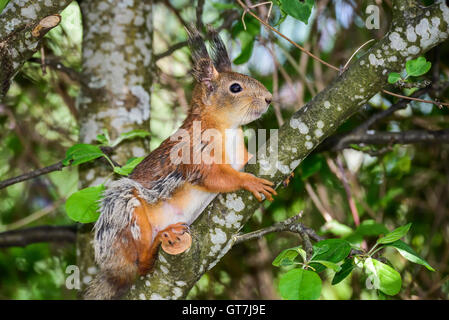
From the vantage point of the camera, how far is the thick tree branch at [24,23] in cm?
202

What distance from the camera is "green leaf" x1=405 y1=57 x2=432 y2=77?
1.68m

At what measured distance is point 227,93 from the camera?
2.39 m

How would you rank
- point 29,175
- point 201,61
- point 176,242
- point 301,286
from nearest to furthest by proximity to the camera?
point 301,286
point 176,242
point 201,61
point 29,175

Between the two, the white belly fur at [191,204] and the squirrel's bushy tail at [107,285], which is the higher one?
the white belly fur at [191,204]

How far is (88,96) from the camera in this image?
2.91 m

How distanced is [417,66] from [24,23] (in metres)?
1.68

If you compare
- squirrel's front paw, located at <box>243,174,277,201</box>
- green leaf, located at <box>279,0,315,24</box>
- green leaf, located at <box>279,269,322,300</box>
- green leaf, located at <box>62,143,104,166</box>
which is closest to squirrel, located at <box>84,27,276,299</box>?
squirrel's front paw, located at <box>243,174,277,201</box>

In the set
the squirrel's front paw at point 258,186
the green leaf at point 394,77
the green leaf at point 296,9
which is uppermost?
the green leaf at point 296,9

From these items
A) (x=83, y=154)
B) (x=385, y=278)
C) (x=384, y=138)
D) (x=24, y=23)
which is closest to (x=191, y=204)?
(x=83, y=154)

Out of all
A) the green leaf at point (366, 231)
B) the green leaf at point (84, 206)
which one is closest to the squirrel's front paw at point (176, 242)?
A: the green leaf at point (84, 206)

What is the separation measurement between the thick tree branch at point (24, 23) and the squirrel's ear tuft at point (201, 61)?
619mm

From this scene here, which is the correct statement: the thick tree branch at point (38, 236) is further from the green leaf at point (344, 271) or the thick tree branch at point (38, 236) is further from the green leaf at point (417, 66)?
the green leaf at point (417, 66)

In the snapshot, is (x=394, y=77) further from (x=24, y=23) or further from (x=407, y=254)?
(x=24, y=23)

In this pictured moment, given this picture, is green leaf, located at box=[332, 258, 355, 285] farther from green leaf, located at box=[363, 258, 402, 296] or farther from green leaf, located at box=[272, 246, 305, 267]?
green leaf, located at box=[272, 246, 305, 267]
